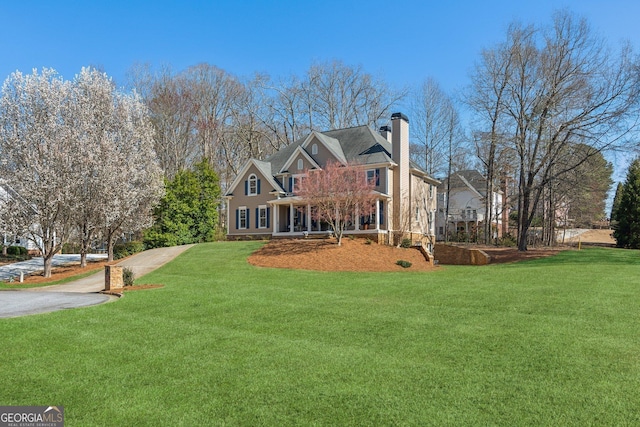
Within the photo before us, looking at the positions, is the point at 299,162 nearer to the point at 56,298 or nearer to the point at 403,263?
the point at 403,263

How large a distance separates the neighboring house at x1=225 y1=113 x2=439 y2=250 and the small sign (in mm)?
22590

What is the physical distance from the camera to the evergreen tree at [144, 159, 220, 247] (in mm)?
28875

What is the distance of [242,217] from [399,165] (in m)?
11.7

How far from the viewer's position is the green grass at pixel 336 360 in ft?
14.9

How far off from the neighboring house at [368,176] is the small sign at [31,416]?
22.6m

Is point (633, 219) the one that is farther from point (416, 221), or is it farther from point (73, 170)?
point (73, 170)

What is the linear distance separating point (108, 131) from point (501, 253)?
2231 centimetres

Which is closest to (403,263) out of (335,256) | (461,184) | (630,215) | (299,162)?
(335,256)


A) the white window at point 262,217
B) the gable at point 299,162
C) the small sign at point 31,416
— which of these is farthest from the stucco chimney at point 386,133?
the small sign at point 31,416

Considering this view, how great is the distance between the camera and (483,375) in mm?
5406

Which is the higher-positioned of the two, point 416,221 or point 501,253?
point 416,221

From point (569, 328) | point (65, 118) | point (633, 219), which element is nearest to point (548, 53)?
point (633, 219)

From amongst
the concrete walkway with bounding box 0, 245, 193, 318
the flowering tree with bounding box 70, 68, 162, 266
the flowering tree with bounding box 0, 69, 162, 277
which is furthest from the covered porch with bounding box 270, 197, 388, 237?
the concrete walkway with bounding box 0, 245, 193, 318

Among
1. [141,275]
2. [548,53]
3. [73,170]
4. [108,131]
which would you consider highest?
[548,53]
